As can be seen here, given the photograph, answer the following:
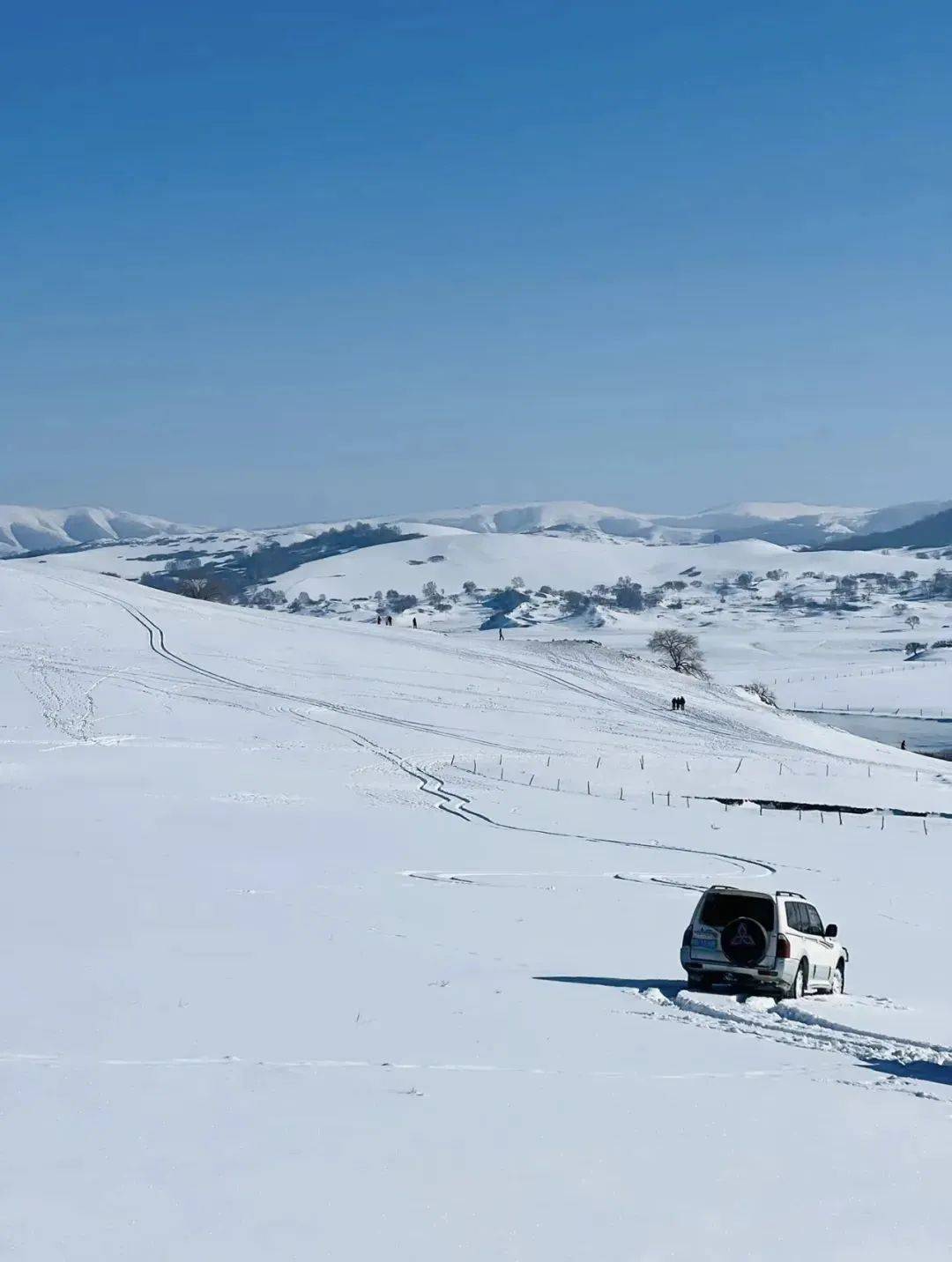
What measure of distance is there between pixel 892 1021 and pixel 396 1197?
29.5ft

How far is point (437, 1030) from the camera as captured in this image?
1245cm

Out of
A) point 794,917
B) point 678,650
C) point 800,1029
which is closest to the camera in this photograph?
point 800,1029

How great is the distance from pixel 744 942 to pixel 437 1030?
5.91 m

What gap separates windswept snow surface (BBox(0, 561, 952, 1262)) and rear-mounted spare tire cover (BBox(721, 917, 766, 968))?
0.91m

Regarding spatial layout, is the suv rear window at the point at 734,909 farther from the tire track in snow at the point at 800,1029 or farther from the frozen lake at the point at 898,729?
the frozen lake at the point at 898,729

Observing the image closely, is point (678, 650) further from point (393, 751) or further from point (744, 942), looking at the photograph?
point (744, 942)

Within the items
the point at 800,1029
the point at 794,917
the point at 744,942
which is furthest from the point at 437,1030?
the point at 794,917

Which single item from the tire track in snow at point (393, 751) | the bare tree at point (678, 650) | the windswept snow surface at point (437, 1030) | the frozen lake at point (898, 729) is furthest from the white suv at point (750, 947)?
the bare tree at point (678, 650)

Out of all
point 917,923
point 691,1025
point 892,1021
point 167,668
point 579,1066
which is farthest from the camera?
Result: point 167,668

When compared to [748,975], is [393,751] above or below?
below

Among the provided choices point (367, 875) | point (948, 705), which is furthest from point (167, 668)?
point (948, 705)

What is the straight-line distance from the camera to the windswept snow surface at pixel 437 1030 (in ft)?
24.7

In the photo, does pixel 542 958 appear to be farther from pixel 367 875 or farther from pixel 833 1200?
pixel 833 1200

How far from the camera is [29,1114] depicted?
868 cm
